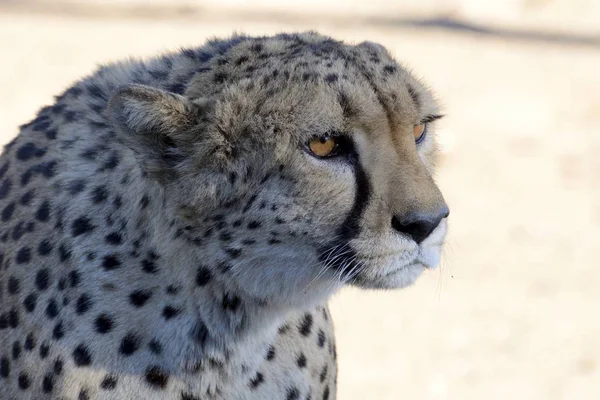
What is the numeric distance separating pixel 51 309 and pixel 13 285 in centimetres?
12

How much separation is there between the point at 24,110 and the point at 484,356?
3295mm

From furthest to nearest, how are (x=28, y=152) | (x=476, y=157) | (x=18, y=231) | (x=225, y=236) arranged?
(x=476, y=157)
(x=28, y=152)
(x=18, y=231)
(x=225, y=236)

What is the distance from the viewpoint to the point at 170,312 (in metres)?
2.14

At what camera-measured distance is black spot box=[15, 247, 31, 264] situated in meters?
2.22

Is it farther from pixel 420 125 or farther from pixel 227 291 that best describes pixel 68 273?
A: pixel 420 125

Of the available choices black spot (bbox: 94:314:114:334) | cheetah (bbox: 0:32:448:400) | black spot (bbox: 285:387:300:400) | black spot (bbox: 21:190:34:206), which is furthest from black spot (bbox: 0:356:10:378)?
black spot (bbox: 285:387:300:400)

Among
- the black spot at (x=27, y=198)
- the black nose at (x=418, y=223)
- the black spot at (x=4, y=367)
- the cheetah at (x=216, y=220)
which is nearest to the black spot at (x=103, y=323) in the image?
the cheetah at (x=216, y=220)

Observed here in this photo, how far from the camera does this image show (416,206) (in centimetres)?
194

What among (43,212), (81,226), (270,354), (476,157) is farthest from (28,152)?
(476,157)

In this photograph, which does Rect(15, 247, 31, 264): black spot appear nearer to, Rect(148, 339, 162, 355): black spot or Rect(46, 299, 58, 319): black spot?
Rect(46, 299, 58, 319): black spot

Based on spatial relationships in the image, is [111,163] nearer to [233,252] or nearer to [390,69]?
[233,252]

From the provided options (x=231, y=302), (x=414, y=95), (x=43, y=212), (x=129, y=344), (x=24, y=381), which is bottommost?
(x=24, y=381)

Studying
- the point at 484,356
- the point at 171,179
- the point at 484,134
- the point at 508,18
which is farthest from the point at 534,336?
the point at 508,18

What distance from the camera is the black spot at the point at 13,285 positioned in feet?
7.24
